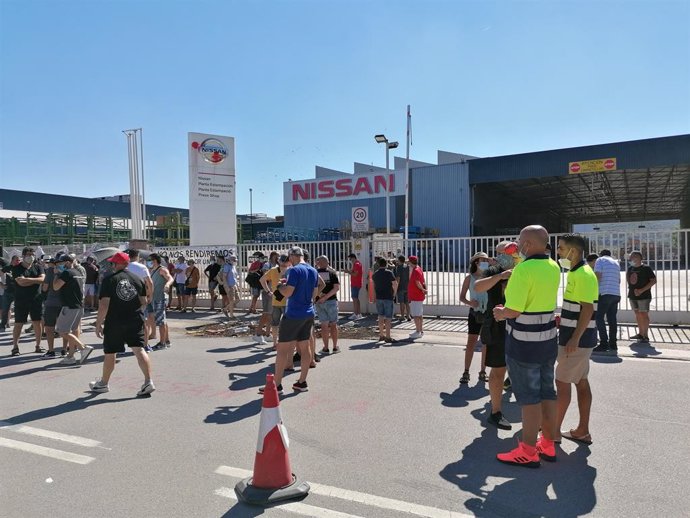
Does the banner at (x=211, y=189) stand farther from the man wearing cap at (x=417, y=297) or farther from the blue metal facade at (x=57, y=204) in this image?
the blue metal facade at (x=57, y=204)

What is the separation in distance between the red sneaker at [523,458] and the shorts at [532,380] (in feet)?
1.20

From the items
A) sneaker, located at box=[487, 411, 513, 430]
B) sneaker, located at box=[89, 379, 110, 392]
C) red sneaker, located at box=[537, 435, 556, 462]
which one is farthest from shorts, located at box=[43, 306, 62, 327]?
red sneaker, located at box=[537, 435, 556, 462]

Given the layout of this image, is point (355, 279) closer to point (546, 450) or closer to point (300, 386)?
point (300, 386)

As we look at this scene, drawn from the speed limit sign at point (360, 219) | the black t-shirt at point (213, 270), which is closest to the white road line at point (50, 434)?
the black t-shirt at point (213, 270)

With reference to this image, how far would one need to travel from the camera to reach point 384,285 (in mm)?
9750

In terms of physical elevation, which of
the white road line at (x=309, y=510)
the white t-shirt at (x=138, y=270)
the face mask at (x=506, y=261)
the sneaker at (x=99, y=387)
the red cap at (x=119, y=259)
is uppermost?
the red cap at (x=119, y=259)

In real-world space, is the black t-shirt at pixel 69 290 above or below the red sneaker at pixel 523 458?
above

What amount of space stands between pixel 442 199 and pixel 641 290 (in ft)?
94.5

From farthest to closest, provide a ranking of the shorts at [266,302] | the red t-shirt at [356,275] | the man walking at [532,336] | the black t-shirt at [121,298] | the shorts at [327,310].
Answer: the red t-shirt at [356,275] → the shorts at [266,302] → the shorts at [327,310] → the black t-shirt at [121,298] → the man walking at [532,336]

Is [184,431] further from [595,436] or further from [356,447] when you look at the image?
[595,436]

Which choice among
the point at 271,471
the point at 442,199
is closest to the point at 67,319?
the point at 271,471

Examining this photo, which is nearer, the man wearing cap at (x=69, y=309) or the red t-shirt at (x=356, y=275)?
the man wearing cap at (x=69, y=309)

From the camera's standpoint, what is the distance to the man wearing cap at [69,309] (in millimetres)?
8133

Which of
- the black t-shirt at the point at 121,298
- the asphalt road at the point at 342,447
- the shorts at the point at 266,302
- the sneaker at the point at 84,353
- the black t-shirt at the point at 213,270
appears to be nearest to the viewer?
the asphalt road at the point at 342,447
